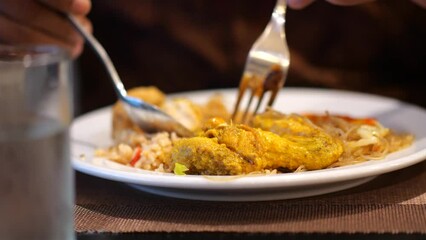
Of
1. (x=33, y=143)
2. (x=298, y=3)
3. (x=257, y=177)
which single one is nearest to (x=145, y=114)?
(x=298, y=3)

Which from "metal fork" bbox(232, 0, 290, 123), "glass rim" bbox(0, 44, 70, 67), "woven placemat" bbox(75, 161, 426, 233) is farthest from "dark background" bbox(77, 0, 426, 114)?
"glass rim" bbox(0, 44, 70, 67)

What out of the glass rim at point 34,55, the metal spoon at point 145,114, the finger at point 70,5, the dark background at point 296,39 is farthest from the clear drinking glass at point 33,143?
the dark background at point 296,39

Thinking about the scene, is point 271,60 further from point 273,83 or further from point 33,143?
point 33,143

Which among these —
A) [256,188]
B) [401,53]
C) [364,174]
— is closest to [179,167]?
[256,188]

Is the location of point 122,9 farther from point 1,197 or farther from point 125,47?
point 1,197

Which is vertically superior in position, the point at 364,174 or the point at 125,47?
the point at 364,174

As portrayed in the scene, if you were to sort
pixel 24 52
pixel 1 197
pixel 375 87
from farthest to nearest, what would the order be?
1. pixel 375 87
2. pixel 24 52
3. pixel 1 197
